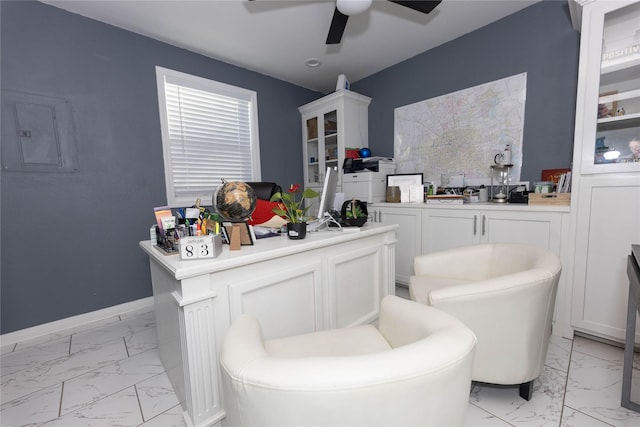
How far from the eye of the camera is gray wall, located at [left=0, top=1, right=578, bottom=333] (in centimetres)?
213

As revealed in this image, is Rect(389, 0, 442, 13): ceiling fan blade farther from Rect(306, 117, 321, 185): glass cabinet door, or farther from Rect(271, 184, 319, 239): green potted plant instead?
Rect(306, 117, 321, 185): glass cabinet door

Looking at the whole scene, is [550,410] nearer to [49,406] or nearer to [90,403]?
[90,403]

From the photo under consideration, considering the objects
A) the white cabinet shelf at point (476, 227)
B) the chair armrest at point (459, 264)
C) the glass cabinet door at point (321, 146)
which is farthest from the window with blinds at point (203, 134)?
the chair armrest at point (459, 264)

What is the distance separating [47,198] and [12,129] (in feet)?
1.83

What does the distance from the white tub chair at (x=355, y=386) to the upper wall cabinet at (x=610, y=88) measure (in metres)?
2.00

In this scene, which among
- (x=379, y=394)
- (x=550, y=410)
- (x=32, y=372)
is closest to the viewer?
(x=379, y=394)

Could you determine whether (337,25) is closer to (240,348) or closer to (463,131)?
(463,131)

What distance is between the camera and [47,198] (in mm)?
2227

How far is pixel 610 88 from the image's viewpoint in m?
1.79

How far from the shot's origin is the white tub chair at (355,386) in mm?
499

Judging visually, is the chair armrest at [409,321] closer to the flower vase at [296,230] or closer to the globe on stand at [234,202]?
the flower vase at [296,230]

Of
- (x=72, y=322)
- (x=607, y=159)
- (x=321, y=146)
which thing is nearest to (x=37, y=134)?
(x=72, y=322)

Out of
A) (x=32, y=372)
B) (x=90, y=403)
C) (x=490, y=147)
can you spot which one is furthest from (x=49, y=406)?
(x=490, y=147)

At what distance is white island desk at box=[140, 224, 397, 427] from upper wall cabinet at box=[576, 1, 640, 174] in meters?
1.53
